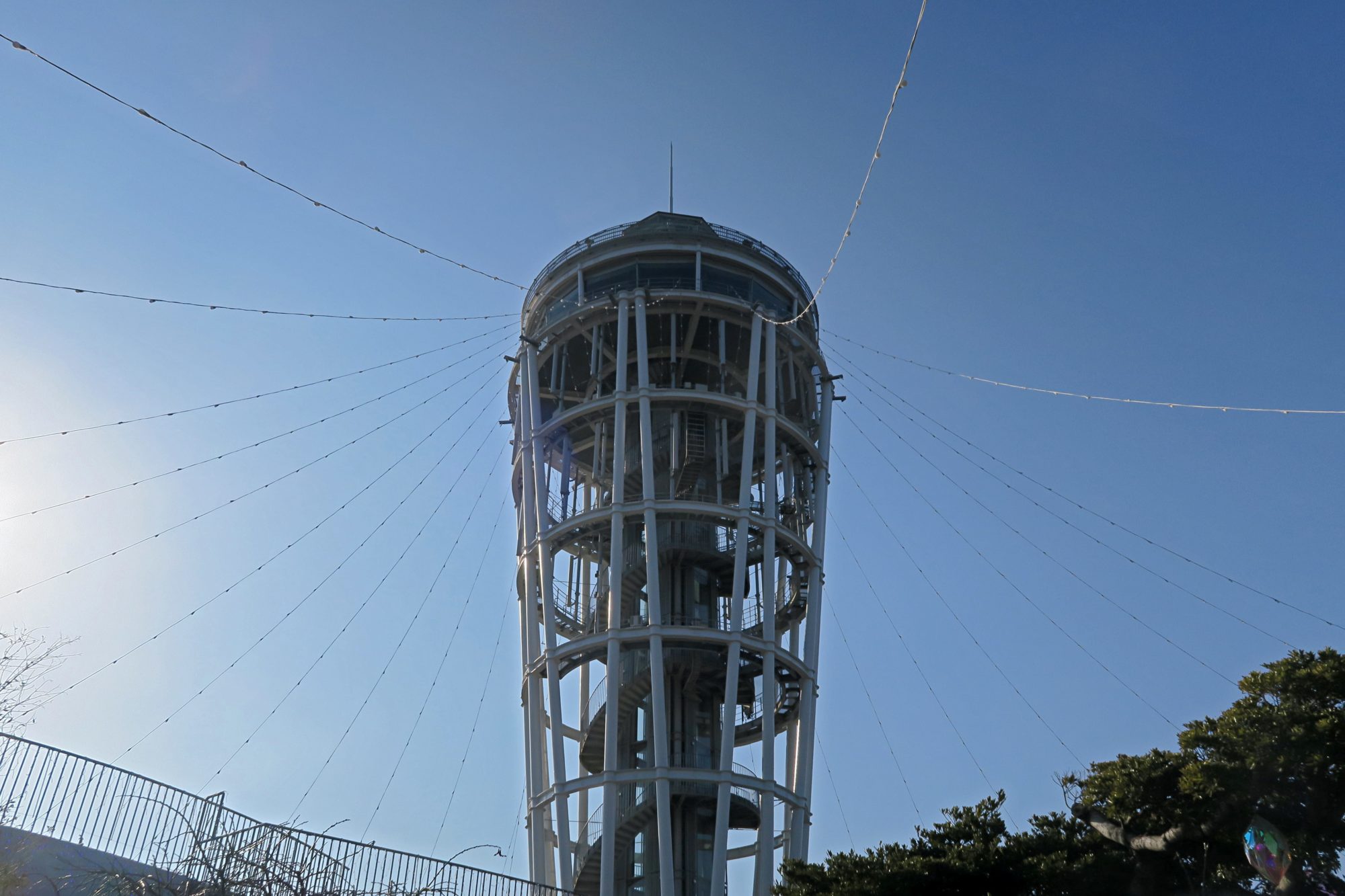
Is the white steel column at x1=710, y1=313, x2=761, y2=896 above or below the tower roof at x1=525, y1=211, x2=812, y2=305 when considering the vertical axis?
below

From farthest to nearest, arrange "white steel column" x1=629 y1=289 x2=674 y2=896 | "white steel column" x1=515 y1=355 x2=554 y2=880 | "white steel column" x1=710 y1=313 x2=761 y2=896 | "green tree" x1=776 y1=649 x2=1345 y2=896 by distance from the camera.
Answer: "white steel column" x1=515 y1=355 x2=554 y2=880 < "white steel column" x1=710 y1=313 x2=761 y2=896 < "white steel column" x1=629 y1=289 x2=674 y2=896 < "green tree" x1=776 y1=649 x2=1345 y2=896

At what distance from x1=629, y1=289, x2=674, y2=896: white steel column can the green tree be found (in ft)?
15.3

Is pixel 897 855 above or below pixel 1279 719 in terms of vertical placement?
below

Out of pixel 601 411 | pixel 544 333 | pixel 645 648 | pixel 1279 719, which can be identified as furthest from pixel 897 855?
pixel 544 333

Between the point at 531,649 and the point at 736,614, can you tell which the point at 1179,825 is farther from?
the point at 531,649

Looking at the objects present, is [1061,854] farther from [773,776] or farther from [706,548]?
[706,548]

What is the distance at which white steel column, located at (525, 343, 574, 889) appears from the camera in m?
29.4

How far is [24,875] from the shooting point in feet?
50.1

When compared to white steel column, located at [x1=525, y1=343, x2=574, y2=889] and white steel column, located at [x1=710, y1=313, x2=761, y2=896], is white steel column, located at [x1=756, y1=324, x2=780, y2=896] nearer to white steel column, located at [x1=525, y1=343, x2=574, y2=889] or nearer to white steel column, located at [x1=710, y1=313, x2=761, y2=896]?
white steel column, located at [x1=710, y1=313, x2=761, y2=896]

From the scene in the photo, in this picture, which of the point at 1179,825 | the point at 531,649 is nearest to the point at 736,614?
the point at 531,649

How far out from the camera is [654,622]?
30.7 meters

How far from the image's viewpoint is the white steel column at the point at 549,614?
96.4ft

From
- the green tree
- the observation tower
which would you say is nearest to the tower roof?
the observation tower

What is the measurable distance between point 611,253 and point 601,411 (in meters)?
4.67
